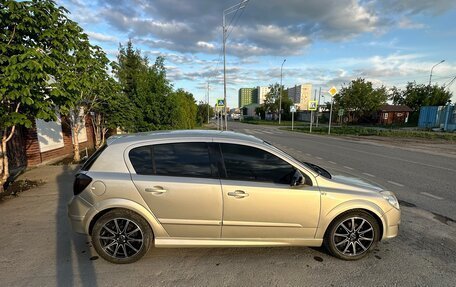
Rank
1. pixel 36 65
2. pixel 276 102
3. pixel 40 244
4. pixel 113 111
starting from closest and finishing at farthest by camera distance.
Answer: pixel 40 244 < pixel 36 65 < pixel 113 111 < pixel 276 102

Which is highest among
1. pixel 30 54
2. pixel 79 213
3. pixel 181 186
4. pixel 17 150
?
pixel 30 54

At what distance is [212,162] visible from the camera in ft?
10.4

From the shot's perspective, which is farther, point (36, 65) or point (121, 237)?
point (36, 65)

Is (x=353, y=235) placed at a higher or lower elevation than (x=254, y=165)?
lower

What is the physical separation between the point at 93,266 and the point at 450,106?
34.3 metres

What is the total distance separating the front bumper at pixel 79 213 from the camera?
314 cm

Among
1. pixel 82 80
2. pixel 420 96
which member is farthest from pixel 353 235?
pixel 420 96

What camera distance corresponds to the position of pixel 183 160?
3.18 m

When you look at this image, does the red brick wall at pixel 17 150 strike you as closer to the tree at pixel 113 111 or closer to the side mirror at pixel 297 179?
the tree at pixel 113 111

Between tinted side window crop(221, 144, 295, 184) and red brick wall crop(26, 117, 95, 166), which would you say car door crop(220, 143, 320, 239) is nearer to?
tinted side window crop(221, 144, 295, 184)

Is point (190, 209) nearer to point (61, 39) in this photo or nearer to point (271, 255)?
point (271, 255)

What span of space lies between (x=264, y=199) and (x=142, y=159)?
60.1 inches

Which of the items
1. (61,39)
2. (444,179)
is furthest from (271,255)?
(444,179)

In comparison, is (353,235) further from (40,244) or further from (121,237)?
(40,244)
